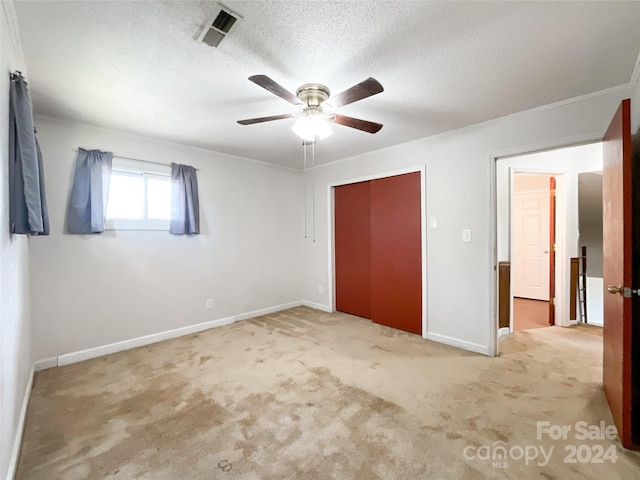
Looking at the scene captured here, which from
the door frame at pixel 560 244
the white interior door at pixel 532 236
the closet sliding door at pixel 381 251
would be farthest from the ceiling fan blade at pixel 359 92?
the white interior door at pixel 532 236

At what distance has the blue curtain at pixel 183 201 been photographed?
337cm

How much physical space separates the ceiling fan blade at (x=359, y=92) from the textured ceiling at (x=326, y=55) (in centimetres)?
24

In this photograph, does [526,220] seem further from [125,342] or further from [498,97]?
[125,342]

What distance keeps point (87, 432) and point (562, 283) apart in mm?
5038

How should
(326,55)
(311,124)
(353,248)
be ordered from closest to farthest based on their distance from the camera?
(326,55) < (311,124) < (353,248)

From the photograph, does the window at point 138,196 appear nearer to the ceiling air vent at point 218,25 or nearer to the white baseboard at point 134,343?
the white baseboard at point 134,343

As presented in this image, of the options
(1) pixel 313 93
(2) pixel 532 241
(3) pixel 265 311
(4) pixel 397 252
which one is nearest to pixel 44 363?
(3) pixel 265 311

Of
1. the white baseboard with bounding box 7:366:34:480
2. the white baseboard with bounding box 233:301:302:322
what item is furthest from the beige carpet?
the white baseboard with bounding box 233:301:302:322

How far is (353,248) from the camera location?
169 inches

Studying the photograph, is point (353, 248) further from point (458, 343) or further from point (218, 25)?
point (218, 25)

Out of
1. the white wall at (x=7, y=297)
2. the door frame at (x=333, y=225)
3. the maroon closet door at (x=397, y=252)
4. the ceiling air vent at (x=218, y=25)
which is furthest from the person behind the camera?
the maroon closet door at (x=397, y=252)

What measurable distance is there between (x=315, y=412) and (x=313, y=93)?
2.24 m

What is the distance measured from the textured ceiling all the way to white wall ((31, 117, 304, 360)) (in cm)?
62

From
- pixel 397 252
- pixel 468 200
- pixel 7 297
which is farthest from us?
pixel 397 252
